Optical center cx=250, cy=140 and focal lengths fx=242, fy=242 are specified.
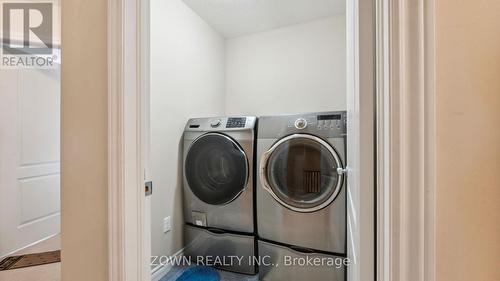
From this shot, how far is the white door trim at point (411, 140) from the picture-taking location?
46 centimetres

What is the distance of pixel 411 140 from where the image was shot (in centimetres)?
47

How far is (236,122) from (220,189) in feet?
1.87

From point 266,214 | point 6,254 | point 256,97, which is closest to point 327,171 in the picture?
point 266,214

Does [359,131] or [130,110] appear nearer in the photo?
[359,131]

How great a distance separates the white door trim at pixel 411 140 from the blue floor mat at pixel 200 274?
170cm

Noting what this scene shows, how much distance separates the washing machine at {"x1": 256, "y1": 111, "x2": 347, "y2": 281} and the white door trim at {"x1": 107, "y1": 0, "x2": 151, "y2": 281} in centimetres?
110

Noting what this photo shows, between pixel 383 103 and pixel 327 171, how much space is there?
1.22 m

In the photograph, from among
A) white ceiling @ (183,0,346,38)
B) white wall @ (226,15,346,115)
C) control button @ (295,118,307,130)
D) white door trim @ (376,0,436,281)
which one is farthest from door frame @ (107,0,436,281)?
white wall @ (226,15,346,115)

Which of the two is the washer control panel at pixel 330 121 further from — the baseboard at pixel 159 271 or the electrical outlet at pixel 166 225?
the baseboard at pixel 159 271

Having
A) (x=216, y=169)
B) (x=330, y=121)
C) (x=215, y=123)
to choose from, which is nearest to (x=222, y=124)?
(x=215, y=123)

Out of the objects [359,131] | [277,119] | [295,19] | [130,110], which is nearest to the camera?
[359,131]

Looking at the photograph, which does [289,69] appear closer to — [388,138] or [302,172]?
[302,172]

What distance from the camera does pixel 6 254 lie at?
2193 mm

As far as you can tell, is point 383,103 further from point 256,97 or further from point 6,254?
point 6,254
